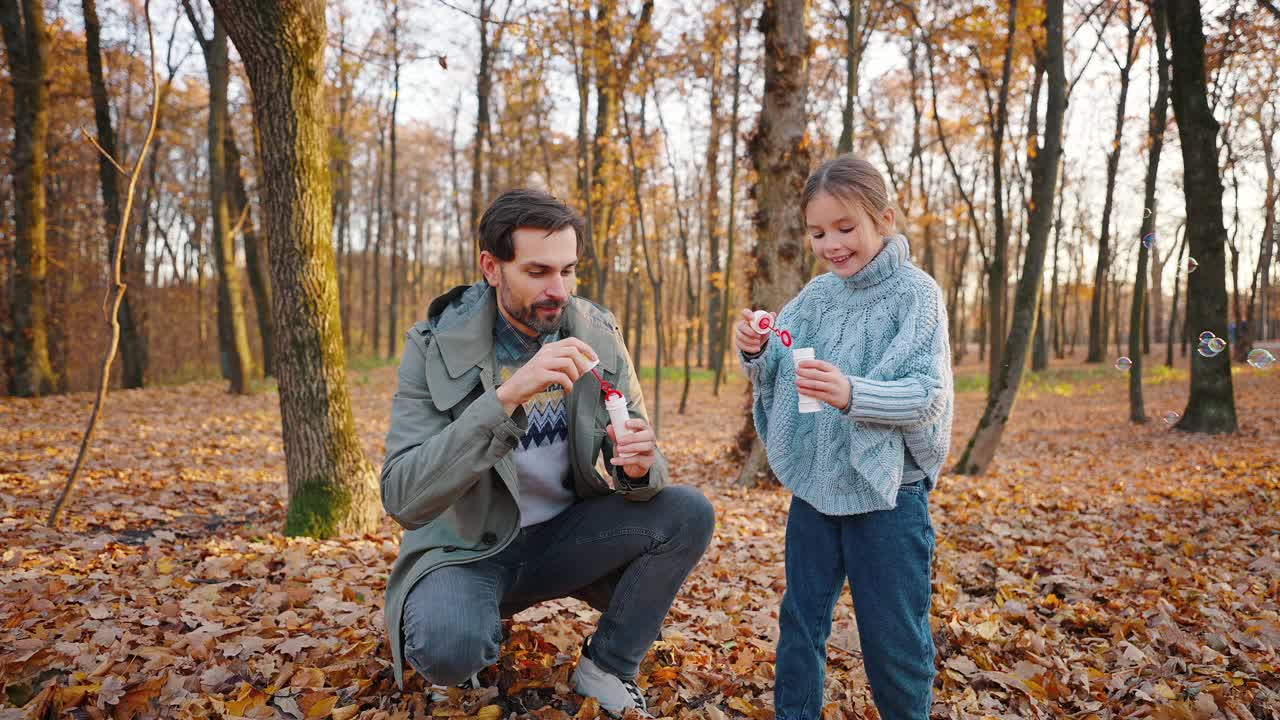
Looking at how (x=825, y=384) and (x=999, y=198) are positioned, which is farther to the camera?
(x=999, y=198)

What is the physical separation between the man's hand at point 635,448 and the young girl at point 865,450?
42 centimetres

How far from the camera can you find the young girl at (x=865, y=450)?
79.1 inches

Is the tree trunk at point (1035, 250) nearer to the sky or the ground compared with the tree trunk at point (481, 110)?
nearer to the ground

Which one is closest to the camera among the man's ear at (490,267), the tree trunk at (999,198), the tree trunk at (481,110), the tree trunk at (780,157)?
Result: the man's ear at (490,267)

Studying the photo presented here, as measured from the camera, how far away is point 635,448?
7.58ft

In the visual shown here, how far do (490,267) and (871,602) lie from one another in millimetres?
1706

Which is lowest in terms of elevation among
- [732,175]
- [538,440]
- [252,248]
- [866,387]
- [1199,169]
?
[538,440]

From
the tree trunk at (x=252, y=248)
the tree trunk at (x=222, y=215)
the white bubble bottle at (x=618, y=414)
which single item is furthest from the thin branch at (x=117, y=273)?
the tree trunk at (x=252, y=248)

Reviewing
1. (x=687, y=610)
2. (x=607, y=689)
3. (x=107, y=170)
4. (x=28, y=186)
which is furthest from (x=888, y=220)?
(x=107, y=170)

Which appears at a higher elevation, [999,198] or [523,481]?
[999,198]

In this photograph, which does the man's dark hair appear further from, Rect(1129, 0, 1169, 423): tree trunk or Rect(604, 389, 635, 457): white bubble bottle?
Rect(1129, 0, 1169, 423): tree trunk

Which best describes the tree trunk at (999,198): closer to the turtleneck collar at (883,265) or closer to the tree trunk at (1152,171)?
the tree trunk at (1152,171)

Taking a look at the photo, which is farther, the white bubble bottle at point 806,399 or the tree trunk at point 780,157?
the tree trunk at point 780,157

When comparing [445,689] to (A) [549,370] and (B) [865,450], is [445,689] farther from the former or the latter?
(B) [865,450]
